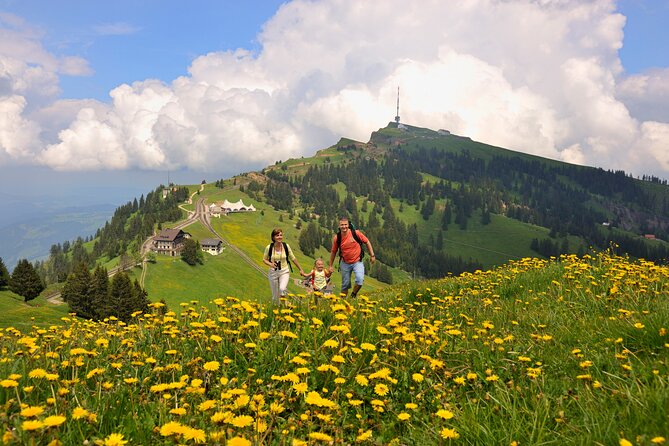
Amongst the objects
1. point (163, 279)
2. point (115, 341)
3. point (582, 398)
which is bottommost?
point (163, 279)

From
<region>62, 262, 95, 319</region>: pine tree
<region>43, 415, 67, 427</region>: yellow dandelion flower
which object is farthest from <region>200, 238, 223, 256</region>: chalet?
<region>43, 415, 67, 427</region>: yellow dandelion flower

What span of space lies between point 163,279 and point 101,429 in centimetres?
13317

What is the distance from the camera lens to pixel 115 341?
19.1ft

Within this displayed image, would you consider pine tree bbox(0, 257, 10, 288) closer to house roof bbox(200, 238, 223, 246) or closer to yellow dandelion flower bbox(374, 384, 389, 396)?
house roof bbox(200, 238, 223, 246)

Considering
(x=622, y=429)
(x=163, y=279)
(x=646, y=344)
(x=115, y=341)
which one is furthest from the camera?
(x=163, y=279)

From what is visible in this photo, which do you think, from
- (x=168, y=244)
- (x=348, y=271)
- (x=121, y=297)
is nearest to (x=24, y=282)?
(x=121, y=297)

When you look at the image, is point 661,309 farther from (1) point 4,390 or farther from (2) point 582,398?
(1) point 4,390

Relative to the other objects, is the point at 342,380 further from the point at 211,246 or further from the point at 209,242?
the point at 209,242

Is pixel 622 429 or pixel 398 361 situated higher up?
pixel 622 429

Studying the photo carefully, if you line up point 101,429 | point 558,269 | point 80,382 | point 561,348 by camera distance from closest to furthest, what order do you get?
point 101,429 → point 80,382 → point 561,348 → point 558,269

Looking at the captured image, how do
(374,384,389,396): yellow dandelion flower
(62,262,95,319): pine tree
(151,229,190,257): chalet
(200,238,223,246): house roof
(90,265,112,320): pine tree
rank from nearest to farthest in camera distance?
(374,384,389,396): yellow dandelion flower < (90,265,112,320): pine tree < (62,262,95,319): pine tree < (151,229,190,257): chalet < (200,238,223,246): house roof

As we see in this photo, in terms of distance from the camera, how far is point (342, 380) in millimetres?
4211

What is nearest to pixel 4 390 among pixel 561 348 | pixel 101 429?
pixel 101 429

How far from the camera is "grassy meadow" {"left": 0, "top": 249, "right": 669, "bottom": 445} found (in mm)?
3170
